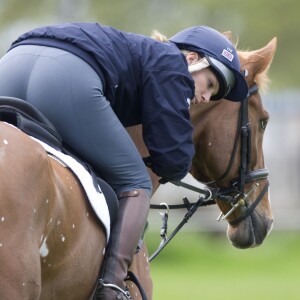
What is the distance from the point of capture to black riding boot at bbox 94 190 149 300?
4.76m

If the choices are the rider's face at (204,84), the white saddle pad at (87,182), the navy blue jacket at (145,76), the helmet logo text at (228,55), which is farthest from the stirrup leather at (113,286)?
the helmet logo text at (228,55)

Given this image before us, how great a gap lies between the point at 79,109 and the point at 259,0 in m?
17.1

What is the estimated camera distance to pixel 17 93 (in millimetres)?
4828

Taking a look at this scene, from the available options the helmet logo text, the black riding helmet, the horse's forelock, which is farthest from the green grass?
the helmet logo text

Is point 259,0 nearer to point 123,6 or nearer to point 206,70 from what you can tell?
point 123,6

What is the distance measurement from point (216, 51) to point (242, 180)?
1.03 m

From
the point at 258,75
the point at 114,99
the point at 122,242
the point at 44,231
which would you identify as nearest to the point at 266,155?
the point at 258,75

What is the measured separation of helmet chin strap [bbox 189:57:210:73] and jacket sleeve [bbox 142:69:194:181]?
11.9 inches

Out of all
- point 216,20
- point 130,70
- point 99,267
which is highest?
point 130,70

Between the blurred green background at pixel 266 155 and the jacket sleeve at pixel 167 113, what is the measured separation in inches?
65.8

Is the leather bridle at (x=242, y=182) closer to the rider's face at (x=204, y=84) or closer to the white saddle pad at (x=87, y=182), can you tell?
the rider's face at (x=204, y=84)

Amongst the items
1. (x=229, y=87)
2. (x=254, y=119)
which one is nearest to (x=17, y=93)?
(x=229, y=87)

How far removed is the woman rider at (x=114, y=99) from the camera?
4.77 metres

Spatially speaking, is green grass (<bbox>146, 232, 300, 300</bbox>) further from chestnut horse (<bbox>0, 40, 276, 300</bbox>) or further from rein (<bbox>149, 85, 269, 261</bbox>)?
chestnut horse (<bbox>0, 40, 276, 300</bbox>)
